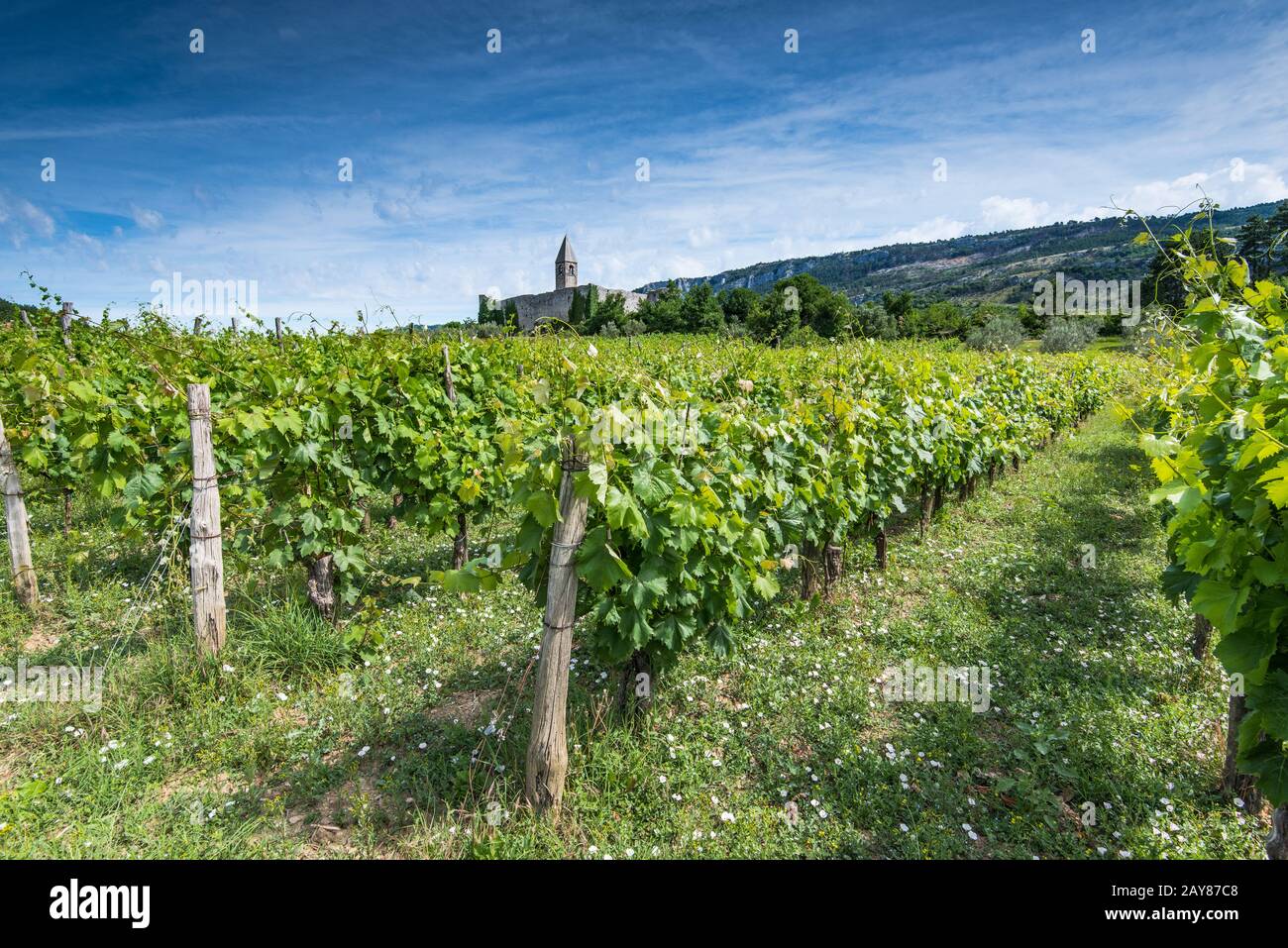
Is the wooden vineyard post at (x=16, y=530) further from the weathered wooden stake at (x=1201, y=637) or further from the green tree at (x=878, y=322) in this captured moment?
the green tree at (x=878, y=322)

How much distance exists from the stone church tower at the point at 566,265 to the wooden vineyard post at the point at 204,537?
6780 centimetres

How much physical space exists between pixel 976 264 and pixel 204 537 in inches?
4989

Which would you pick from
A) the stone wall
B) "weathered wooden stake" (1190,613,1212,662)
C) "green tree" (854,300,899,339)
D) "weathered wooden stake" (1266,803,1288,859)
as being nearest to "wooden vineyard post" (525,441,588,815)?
"weathered wooden stake" (1266,803,1288,859)

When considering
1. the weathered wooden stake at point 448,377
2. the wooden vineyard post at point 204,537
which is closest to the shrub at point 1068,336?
the weathered wooden stake at point 448,377

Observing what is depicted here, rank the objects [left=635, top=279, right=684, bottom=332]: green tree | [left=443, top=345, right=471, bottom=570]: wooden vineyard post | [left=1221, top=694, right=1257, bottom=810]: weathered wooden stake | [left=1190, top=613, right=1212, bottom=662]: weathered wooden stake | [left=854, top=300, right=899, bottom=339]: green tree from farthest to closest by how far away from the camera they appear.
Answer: [left=635, top=279, right=684, bottom=332]: green tree, [left=854, top=300, right=899, bottom=339]: green tree, [left=443, top=345, right=471, bottom=570]: wooden vineyard post, [left=1190, top=613, right=1212, bottom=662]: weathered wooden stake, [left=1221, top=694, right=1257, bottom=810]: weathered wooden stake

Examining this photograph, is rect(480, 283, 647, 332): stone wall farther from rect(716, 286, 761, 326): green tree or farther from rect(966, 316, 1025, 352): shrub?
rect(966, 316, 1025, 352): shrub

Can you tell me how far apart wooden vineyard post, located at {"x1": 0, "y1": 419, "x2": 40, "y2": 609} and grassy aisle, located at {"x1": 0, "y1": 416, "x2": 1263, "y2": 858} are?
→ 0.24 m

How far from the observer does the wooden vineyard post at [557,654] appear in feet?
8.56

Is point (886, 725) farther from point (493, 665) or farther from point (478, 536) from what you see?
point (478, 536)

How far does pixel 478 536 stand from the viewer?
6.84m

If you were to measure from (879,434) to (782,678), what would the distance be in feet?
8.99

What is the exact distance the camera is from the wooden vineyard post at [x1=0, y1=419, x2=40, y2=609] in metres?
4.66

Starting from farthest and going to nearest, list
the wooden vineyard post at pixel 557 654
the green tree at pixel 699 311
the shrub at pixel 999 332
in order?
the green tree at pixel 699 311 → the shrub at pixel 999 332 → the wooden vineyard post at pixel 557 654

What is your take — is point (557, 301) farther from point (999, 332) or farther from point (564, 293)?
point (999, 332)
